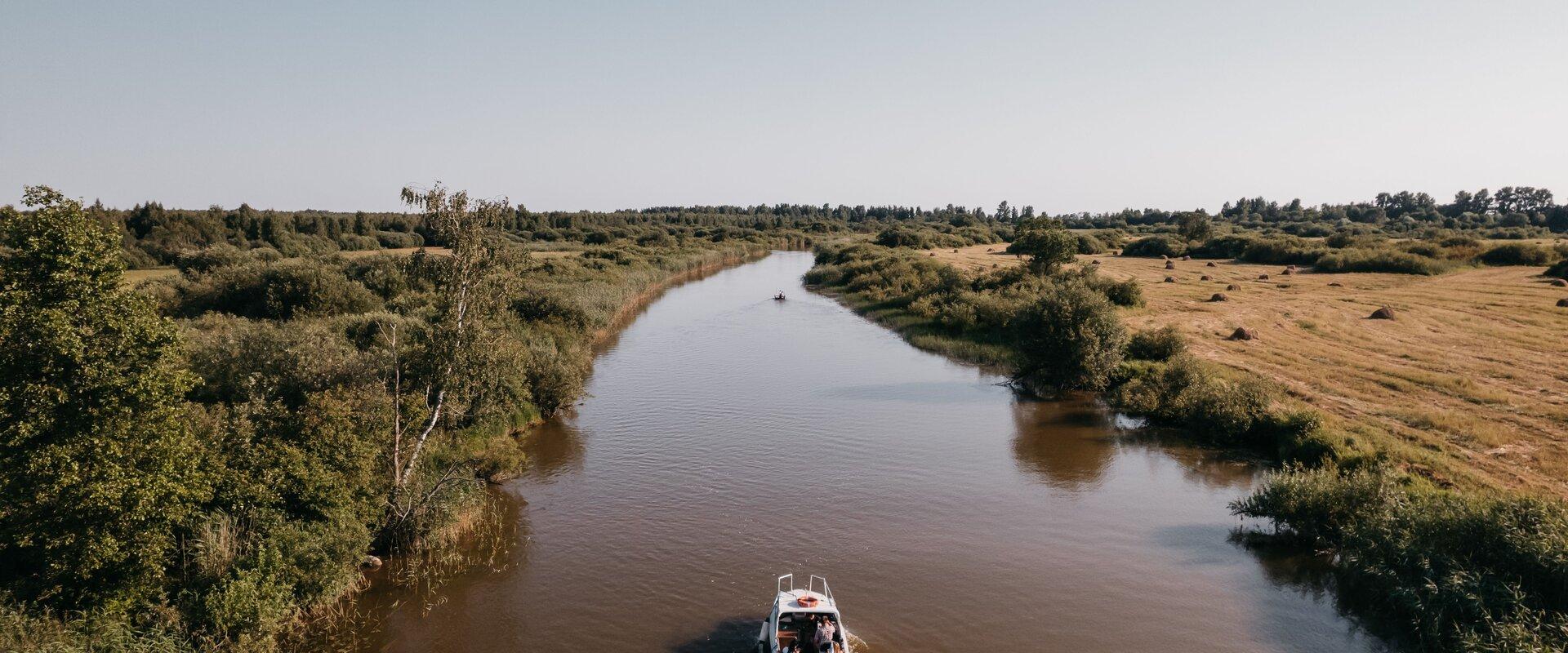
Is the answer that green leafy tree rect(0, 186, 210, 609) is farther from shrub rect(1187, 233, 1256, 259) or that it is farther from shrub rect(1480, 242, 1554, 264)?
shrub rect(1187, 233, 1256, 259)

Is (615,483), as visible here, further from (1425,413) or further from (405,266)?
(1425,413)

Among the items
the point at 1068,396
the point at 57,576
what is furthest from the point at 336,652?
the point at 1068,396

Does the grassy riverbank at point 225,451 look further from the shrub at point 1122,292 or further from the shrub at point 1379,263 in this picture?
the shrub at point 1379,263

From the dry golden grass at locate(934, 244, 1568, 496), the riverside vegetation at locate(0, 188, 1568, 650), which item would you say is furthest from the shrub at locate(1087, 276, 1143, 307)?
the riverside vegetation at locate(0, 188, 1568, 650)

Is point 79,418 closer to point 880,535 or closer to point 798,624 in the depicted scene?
point 798,624

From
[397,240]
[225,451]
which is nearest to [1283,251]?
[225,451]
